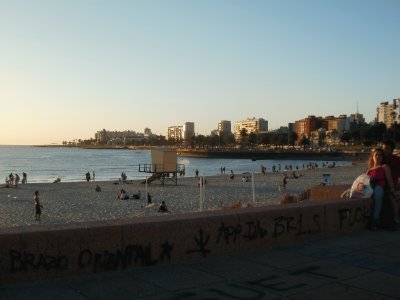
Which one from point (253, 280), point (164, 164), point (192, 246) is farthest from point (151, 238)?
point (164, 164)

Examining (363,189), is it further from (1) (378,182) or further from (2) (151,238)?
(2) (151,238)

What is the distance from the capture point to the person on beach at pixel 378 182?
24.5 ft

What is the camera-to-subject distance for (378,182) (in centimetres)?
759

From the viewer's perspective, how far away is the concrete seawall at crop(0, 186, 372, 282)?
15.3 ft

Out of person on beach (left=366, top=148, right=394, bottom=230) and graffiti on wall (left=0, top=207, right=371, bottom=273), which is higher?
person on beach (left=366, top=148, right=394, bottom=230)

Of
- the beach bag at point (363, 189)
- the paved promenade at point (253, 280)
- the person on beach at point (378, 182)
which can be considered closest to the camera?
the paved promenade at point (253, 280)

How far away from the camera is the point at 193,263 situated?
560 cm

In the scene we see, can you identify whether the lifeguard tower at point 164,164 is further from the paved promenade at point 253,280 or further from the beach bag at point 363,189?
the paved promenade at point 253,280

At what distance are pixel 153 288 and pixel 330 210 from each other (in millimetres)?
3543

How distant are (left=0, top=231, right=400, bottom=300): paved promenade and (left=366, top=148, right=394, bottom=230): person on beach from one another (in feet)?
4.69

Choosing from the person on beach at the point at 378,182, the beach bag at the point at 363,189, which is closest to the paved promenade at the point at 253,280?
the person on beach at the point at 378,182

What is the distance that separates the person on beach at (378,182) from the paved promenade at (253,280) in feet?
4.69

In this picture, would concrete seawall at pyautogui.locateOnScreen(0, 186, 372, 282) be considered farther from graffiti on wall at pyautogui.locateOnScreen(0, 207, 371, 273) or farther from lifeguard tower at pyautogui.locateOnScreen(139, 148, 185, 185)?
lifeguard tower at pyautogui.locateOnScreen(139, 148, 185, 185)

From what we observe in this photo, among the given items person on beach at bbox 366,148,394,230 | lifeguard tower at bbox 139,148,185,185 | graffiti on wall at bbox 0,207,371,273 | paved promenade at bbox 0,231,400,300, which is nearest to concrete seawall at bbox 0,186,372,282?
graffiti on wall at bbox 0,207,371,273
